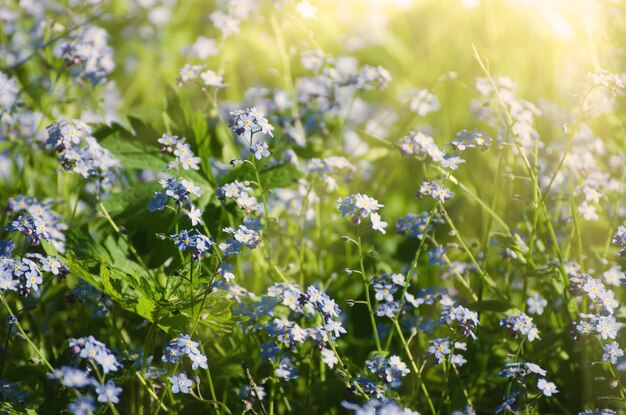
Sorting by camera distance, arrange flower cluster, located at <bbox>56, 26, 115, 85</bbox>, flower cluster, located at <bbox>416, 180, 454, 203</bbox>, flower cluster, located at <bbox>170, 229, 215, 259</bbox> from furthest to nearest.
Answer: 1. flower cluster, located at <bbox>56, 26, 115, 85</bbox>
2. flower cluster, located at <bbox>416, 180, 454, 203</bbox>
3. flower cluster, located at <bbox>170, 229, 215, 259</bbox>

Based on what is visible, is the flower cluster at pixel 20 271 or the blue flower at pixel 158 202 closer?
the flower cluster at pixel 20 271

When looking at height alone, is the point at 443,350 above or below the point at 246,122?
below

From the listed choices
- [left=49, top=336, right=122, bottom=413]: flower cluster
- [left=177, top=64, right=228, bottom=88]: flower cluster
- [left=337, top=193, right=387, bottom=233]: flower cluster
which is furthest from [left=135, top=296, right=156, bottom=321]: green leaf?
[left=177, top=64, right=228, bottom=88]: flower cluster

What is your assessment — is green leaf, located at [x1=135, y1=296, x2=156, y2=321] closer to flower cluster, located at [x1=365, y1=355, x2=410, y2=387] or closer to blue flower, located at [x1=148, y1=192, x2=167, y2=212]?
blue flower, located at [x1=148, y1=192, x2=167, y2=212]

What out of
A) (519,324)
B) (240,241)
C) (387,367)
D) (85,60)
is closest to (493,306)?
(519,324)

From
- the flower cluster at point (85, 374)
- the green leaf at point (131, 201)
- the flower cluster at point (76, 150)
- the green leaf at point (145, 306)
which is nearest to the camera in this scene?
the flower cluster at point (85, 374)

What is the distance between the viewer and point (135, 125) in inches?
128

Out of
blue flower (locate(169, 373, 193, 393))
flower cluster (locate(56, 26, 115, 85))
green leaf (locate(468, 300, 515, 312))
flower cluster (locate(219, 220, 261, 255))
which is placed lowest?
blue flower (locate(169, 373, 193, 393))

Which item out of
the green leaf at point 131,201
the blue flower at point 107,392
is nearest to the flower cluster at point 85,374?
the blue flower at point 107,392

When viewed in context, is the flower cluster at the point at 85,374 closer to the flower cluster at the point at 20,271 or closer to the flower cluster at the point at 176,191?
the flower cluster at the point at 20,271

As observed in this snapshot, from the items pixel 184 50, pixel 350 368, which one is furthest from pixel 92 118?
pixel 350 368

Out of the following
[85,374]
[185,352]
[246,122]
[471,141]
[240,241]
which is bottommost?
[185,352]

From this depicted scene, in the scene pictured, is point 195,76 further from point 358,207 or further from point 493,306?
point 493,306

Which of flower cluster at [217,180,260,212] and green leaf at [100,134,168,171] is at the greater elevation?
flower cluster at [217,180,260,212]
